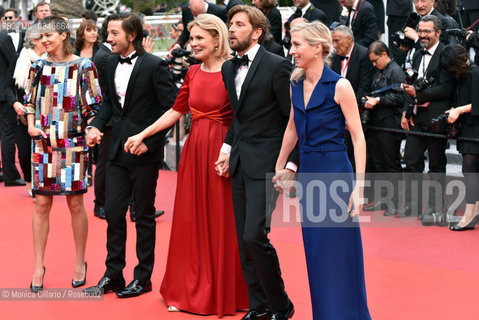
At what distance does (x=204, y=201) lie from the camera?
17.4 feet

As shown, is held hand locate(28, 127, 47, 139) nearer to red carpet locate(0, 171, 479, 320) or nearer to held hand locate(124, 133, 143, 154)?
held hand locate(124, 133, 143, 154)

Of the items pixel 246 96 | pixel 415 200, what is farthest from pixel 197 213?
pixel 415 200

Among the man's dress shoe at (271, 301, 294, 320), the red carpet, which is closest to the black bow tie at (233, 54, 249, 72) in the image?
the man's dress shoe at (271, 301, 294, 320)

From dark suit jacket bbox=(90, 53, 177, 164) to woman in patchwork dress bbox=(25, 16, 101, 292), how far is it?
19cm

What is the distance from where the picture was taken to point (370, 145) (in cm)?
855

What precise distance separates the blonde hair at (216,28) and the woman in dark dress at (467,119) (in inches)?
123

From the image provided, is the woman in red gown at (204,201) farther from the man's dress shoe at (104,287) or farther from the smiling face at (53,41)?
the smiling face at (53,41)

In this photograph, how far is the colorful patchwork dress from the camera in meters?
5.63

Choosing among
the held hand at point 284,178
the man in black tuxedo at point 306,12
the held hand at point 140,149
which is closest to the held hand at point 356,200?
the held hand at point 284,178

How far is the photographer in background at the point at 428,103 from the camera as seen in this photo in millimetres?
7723

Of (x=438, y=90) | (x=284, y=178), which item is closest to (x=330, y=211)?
(x=284, y=178)

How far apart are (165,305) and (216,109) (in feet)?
4.65

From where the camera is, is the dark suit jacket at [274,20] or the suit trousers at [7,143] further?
the suit trousers at [7,143]

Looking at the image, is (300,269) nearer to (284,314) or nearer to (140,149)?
(284,314)
